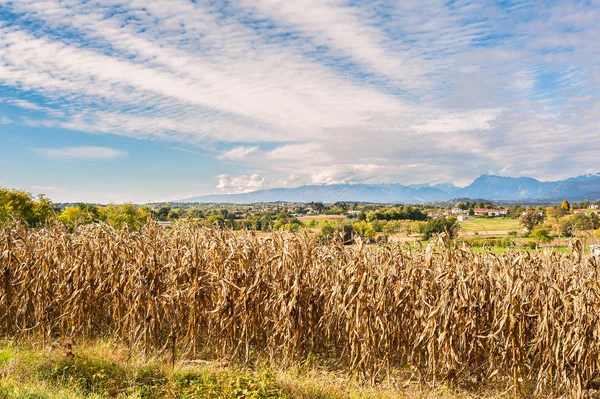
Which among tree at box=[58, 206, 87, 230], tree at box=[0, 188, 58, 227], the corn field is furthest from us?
tree at box=[0, 188, 58, 227]

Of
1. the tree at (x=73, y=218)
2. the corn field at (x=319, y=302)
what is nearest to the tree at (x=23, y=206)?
the tree at (x=73, y=218)

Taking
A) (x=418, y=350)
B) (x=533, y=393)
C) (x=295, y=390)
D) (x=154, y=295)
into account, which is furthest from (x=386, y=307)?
(x=154, y=295)

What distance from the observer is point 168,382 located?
586 centimetres

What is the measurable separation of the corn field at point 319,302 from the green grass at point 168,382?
31cm

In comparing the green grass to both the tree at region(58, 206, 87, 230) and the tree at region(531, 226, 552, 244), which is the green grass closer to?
the tree at region(58, 206, 87, 230)

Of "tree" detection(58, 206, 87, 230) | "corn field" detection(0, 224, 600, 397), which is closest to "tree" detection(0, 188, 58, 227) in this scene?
"tree" detection(58, 206, 87, 230)

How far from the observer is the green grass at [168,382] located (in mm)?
5469

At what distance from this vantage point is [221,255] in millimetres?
7531

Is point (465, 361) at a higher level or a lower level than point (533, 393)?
higher

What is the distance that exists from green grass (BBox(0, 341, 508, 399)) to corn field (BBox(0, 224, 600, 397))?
306 mm

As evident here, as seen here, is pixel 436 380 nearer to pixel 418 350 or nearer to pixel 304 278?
pixel 418 350

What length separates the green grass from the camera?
547cm

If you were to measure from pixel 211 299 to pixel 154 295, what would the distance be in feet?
3.53

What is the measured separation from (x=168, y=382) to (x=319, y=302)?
2.71m
